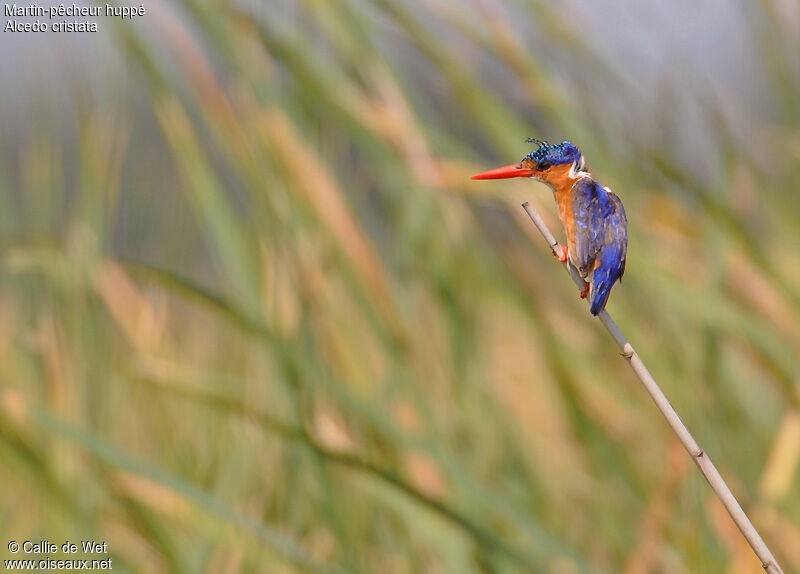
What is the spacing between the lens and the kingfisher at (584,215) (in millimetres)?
469

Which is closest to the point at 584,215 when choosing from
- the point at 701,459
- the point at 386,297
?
the point at 701,459

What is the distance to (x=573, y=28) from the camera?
41.7 inches

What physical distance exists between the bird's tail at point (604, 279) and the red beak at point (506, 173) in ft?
0.20

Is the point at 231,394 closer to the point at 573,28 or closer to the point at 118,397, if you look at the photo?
the point at 118,397

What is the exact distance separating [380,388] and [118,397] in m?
0.35

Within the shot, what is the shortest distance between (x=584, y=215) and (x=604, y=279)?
1.6 inches

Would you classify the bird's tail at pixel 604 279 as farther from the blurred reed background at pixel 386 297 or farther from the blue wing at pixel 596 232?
the blurred reed background at pixel 386 297

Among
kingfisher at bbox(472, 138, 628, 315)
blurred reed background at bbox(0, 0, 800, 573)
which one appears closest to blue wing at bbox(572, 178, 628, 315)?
kingfisher at bbox(472, 138, 628, 315)

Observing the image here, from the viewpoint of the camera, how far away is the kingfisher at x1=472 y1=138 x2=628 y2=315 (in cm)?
47

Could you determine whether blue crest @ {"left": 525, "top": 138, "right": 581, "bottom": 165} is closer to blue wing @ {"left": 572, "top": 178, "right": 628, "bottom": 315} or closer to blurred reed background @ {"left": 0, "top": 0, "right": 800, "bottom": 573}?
blue wing @ {"left": 572, "top": 178, "right": 628, "bottom": 315}

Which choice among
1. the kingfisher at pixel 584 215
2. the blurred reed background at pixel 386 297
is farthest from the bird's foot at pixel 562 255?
the blurred reed background at pixel 386 297

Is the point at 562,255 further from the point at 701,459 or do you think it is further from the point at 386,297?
the point at 386,297

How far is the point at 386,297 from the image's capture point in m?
1.05

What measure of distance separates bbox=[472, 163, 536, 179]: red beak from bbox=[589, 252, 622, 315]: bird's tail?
0.06 metres
